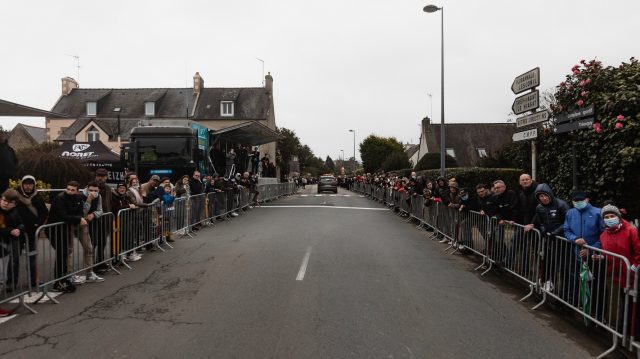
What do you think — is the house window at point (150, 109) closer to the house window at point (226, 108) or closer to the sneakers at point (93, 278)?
the house window at point (226, 108)

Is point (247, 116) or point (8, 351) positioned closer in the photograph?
point (8, 351)

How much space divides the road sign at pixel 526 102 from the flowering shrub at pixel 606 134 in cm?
49

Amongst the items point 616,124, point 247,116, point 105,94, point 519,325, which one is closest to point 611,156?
point 616,124

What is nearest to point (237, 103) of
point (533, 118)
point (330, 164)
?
point (533, 118)

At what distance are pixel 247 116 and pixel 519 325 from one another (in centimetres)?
5039

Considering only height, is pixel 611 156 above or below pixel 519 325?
above

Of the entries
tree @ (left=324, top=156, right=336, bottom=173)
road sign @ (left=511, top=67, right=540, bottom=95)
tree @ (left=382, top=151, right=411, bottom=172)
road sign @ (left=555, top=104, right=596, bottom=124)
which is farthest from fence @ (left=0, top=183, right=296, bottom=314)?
tree @ (left=324, top=156, right=336, bottom=173)

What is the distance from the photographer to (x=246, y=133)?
2186 centimetres

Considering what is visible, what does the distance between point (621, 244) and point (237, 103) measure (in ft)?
170

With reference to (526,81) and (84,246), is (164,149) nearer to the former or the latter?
(84,246)

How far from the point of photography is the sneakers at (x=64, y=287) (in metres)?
6.85

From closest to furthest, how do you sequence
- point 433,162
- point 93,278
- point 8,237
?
point 8,237 < point 93,278 < point 433,162

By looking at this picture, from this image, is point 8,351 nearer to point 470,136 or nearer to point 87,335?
point 87,335

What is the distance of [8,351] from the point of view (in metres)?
4.49
